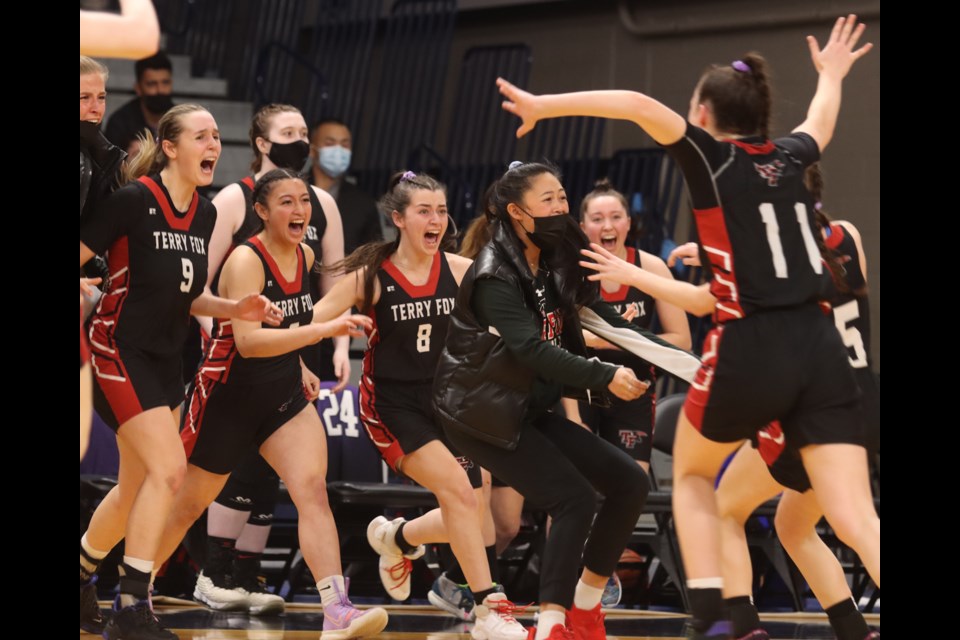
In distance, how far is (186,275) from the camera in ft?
16.6

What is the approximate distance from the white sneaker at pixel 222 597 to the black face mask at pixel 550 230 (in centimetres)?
239

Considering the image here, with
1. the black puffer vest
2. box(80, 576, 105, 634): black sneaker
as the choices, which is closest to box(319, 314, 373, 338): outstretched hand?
the black puffer vest

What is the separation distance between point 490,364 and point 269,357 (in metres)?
1.15

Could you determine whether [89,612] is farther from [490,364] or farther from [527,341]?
[527,341]

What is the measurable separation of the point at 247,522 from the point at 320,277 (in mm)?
1202

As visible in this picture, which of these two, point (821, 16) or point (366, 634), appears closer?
point (366, 634)

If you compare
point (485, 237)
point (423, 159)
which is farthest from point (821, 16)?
point (485, 237)

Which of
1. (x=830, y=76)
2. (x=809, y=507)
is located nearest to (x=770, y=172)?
(x=830, y=76)

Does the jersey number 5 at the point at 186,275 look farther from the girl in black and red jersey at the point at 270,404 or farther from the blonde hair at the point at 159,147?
the blonde hair at the point at 159,147

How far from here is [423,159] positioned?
11625 mm

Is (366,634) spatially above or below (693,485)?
below

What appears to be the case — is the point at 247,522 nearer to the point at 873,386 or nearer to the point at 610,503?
the point at 610,503

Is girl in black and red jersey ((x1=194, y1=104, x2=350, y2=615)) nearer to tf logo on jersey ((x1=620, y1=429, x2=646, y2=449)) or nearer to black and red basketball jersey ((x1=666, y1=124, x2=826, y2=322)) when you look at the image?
tf logo on jersey ((x1=620, y1=429, x2=646, y2=449))

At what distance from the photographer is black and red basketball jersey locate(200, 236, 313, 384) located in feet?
17.6
